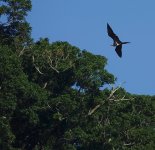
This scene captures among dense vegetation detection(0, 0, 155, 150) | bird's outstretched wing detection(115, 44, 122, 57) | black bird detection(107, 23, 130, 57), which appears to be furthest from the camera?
dense vegetation detection(0, 0, 155, 150)

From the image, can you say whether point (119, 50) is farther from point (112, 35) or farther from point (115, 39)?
point (112, 35)

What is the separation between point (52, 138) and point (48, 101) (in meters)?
2.18

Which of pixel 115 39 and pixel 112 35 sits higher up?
pixel 112 35

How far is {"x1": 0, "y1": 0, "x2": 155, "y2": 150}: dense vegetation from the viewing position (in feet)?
144

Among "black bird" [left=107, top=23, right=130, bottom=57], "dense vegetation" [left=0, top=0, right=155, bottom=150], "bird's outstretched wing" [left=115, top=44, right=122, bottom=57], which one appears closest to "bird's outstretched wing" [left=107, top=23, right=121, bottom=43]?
"black bird" [left=107, top=23, right=130, bottom=57]

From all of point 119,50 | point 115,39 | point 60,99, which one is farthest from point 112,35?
point 60,99

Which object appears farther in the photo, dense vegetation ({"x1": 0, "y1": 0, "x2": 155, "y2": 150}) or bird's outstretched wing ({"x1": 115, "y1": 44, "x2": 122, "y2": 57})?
dense vegetation ({"x1": 0, "y1": 0, "x2": 155, "y2": 150})

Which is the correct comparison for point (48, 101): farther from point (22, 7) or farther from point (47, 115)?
point (22, 7)

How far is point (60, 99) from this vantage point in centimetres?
4428

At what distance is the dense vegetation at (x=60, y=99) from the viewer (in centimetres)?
4391

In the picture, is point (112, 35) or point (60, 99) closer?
point (112, 35)

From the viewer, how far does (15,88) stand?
42.1m

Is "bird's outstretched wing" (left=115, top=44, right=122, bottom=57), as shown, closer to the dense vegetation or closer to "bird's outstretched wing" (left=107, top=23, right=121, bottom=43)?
"bird's outstretched wing" (left=107, top=23, right=121, bottom=43)

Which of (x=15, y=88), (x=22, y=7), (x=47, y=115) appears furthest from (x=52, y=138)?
(x=22, y=7)
